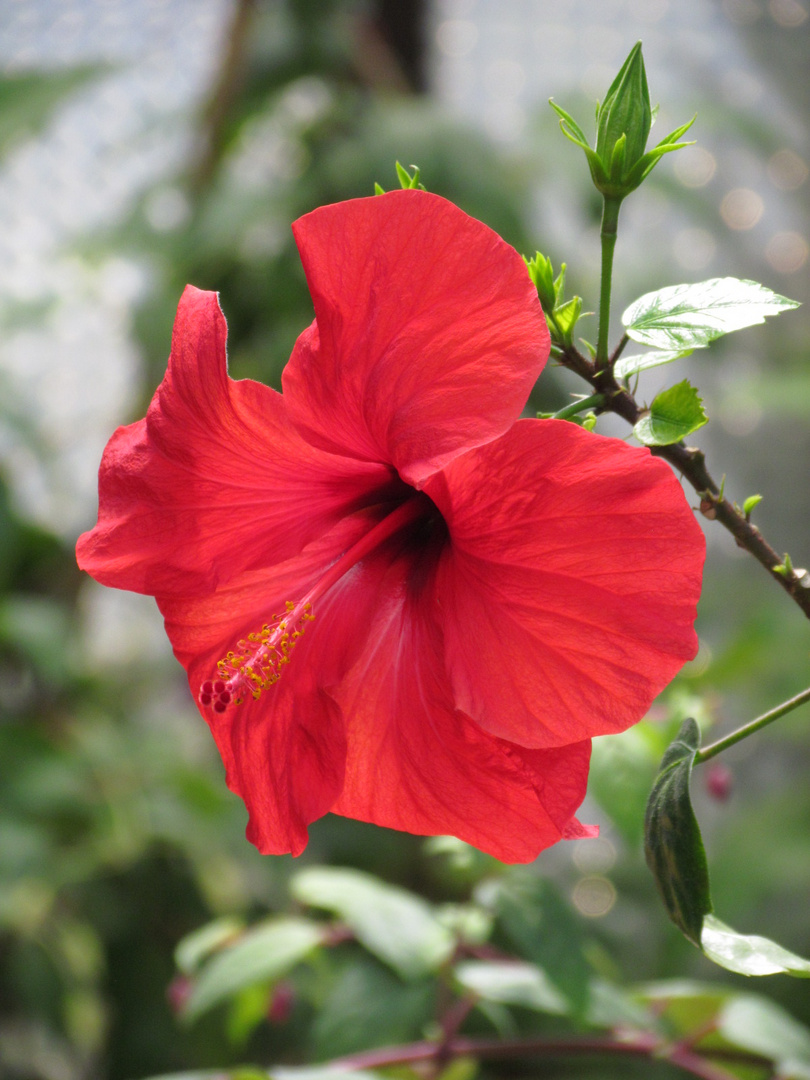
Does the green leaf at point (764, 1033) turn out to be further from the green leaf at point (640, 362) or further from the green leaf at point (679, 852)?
the green leaf at point (640, 362)

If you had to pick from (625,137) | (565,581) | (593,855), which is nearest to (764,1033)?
(565,581)

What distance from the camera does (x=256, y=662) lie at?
0.43 m

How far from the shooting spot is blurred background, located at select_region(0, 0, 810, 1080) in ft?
4.62

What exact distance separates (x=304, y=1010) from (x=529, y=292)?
4.24 ft

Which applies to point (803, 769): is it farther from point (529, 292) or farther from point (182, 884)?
point (529, 292)

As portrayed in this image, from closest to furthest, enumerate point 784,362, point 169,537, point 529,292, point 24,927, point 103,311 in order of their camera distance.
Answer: point 529,292 < point 169,537 < point 24,927 < point 103,311 < point 784,362

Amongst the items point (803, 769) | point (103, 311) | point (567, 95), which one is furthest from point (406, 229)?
point (803, 769)

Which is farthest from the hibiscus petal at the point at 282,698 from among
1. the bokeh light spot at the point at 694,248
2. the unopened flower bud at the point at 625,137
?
the bokeh light spot at the point at 694,248

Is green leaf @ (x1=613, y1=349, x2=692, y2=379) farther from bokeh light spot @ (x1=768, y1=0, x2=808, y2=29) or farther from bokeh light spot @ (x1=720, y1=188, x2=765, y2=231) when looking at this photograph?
bokeh light spot @ (x1=768, y1=0, x2=808, y2=29)

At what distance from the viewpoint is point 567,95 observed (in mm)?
1631

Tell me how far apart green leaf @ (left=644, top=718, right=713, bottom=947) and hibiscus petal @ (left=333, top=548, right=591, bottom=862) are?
0.11 ft

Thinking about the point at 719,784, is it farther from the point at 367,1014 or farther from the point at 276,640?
the point at 276,640

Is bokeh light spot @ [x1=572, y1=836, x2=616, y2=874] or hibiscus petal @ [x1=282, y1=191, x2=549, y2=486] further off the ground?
hibiscus petal @ [x1=282, y1=191, x2=549, y2=486]

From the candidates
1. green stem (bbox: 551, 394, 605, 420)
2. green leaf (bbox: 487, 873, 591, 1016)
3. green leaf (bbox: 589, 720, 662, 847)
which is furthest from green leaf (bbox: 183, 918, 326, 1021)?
green stem (bbox: 551, 394, 605, 420)
